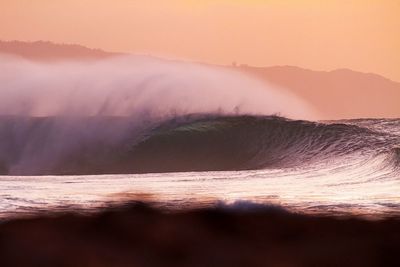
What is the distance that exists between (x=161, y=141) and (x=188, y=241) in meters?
6.93

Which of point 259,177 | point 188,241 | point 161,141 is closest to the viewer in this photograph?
point 188,241

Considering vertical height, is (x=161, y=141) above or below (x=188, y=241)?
above

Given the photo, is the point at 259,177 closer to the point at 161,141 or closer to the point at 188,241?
the point at 188,241

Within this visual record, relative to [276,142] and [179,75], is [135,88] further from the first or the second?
[276,142]

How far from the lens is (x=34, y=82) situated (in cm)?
1035

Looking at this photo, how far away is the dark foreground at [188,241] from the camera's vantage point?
2.99 ft

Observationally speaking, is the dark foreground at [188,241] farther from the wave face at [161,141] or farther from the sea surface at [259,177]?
the wave face at [161,141]

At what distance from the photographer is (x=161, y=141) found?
7.87m

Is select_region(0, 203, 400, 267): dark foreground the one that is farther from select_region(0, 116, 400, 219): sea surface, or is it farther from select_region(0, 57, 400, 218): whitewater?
select_region(0, 57, 400, 218): whitewater

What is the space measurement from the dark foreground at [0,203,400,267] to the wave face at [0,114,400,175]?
4.49m

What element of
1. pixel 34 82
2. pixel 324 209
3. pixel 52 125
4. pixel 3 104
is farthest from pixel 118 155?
pixel 324 209

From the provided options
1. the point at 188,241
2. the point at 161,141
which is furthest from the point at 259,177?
the point at 161,141

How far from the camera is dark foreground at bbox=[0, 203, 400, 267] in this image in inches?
35.8

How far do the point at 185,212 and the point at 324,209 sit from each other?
0.96 feet
